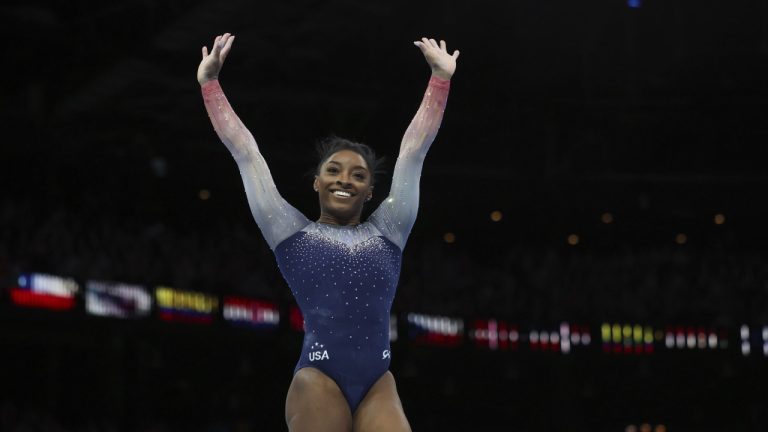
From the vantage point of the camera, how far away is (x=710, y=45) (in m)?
20.2

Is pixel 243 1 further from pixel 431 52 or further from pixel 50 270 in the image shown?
pixel 431 52

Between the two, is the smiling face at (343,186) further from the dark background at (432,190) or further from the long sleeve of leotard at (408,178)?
the dark background at (432,190)

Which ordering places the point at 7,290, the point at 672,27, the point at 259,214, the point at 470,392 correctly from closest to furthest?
the point at 259,214
the point at 7,290
the point at 672,27
the point at 470,392

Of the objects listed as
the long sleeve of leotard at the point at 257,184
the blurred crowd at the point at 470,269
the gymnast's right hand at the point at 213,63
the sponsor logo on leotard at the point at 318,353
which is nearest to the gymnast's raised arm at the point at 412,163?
the long sleeve of leotard at the point at 257,184

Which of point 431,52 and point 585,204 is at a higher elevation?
point 585,204

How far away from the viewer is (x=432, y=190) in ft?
81.2

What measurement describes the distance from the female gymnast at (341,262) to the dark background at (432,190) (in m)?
12.2

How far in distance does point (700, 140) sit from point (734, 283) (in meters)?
3.25

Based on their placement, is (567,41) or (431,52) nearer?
(431,52)

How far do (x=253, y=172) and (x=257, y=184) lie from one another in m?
0.07

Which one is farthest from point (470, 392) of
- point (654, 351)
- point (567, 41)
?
point (567, 41)

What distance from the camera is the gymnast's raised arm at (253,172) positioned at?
5199 mm

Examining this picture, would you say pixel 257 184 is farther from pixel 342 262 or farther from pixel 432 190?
pixel 432 190

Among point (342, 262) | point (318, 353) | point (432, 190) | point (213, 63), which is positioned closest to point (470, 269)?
point (432, 190)
